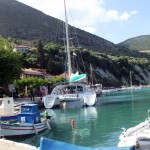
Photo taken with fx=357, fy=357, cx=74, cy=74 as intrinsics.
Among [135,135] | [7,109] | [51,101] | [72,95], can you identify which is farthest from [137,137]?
[72,95]

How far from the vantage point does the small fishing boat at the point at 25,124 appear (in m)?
30.0

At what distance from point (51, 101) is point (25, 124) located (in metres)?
29.7

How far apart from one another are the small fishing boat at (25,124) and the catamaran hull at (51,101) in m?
26.0

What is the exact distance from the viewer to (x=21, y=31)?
196375 millimetres

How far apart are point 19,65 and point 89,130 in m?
27.9

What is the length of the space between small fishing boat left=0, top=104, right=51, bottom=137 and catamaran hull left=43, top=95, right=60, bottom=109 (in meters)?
26.0

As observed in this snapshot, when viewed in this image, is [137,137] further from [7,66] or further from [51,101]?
[51,101]

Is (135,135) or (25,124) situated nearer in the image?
(135,135)

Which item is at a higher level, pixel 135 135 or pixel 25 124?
pixel 135 135

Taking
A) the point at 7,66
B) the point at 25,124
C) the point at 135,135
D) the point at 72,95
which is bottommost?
the point at 25,124

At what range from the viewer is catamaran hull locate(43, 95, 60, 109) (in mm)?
60406

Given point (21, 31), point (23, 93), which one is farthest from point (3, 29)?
point (23, 93)

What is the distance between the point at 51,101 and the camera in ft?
200

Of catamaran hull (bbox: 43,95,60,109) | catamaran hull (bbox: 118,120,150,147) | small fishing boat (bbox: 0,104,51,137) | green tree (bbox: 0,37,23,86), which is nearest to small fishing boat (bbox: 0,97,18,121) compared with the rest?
small fishing boat (bbox: 0,104,51,137)
